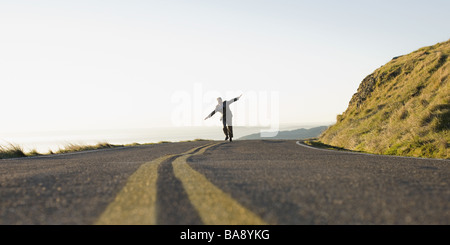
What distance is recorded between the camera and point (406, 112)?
13.6m

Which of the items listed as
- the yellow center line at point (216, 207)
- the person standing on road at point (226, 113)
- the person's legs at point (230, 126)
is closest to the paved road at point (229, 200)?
the yellow center line at point (216, 207)

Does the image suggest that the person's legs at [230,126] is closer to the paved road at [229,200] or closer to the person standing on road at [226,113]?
the person standing on road at [226,113]

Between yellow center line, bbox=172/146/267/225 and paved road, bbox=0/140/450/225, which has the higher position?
yellow center line, bbox=172/146/267/225

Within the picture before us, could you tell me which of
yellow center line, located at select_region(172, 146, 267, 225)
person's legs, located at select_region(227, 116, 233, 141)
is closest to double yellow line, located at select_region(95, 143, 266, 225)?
yellow center line, located at select_region(172, 146, 267, 225)

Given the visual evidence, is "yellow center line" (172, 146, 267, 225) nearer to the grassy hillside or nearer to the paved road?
the paved road

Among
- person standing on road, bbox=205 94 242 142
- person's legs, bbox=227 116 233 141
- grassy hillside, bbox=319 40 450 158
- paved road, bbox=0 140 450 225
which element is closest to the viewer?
paved road, bbox=0 140 450 225

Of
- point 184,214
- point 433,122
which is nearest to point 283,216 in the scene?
point 184,214

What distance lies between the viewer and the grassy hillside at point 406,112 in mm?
10008

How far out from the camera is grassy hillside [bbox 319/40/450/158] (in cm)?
1001

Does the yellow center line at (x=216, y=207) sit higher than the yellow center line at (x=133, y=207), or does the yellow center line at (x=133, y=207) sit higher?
the yellow center line at (x=216, y=207)

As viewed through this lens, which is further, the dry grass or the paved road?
the dry grass

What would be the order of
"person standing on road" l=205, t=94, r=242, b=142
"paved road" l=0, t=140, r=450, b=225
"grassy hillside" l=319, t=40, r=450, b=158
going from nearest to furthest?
1. "paved road" l=0, t=140, r=450, b=225
2. "grassy hillside" l=319, t=40, r=450, b=158
3. "person standing on road" l=205, t=94, r=242, b=142
